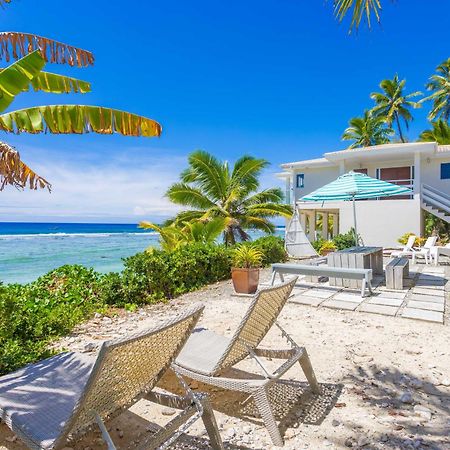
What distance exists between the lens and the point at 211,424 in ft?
7.95

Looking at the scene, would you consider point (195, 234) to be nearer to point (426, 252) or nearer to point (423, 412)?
point (426, 252)

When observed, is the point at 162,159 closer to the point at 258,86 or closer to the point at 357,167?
the point at 258,86

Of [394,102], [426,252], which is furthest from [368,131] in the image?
[426,252]

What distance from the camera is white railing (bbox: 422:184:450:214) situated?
16.8m

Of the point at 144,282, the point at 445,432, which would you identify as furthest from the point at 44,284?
the point at 445,432

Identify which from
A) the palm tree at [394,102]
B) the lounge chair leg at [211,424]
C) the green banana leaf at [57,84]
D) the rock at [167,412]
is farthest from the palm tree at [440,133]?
the lounge chair leg at [211,424]

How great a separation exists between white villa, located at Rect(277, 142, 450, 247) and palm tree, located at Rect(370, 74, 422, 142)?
16867 mm

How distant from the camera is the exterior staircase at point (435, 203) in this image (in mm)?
16562

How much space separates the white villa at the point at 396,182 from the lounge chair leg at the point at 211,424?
15.5 m

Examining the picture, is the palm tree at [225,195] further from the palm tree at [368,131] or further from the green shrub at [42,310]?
the palm tree at [368,131]

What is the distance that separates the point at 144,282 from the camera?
286 inches

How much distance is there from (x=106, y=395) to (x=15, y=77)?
10.4 feet

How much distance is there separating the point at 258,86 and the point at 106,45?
13166mm

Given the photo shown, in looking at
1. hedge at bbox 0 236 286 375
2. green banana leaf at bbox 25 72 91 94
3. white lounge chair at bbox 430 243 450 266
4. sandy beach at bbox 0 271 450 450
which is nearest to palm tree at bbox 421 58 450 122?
white lounge chair at bbox 430 243 450 266
